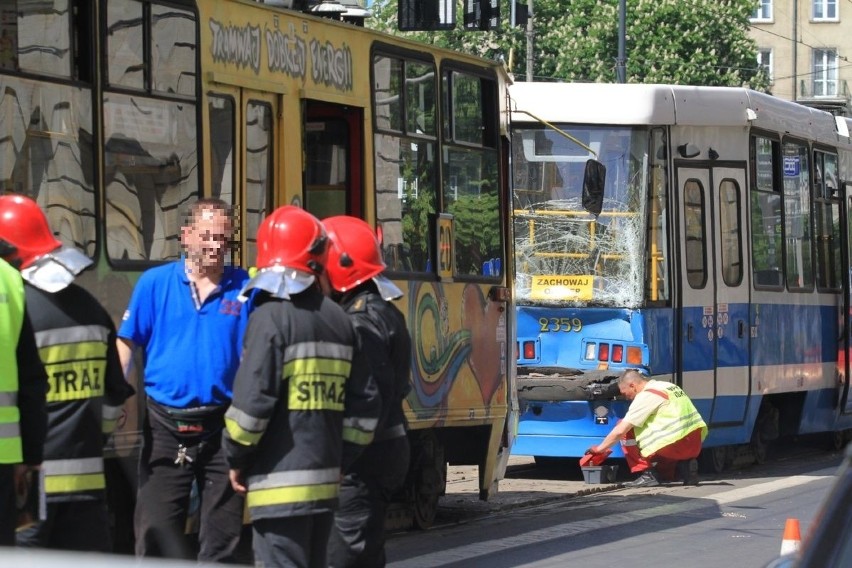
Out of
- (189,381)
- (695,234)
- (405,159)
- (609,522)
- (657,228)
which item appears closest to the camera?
(189,381)

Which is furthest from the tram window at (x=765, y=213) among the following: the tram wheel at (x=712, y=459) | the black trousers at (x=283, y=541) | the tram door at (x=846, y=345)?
the black trousers at (x=283, y=541)

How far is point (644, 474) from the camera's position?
14.4m

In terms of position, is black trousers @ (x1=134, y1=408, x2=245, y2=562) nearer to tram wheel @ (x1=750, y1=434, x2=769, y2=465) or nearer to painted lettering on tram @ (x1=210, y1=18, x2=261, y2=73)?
painted lettering on tram @ (x1=210, y1=18, x2=261, y2=73)

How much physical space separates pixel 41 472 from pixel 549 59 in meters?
46.9

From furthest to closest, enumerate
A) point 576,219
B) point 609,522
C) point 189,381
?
point 576,219, point 609,522, point 189,381

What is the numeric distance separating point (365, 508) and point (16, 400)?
5.45ft

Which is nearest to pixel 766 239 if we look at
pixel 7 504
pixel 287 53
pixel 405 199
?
pixel 405 199

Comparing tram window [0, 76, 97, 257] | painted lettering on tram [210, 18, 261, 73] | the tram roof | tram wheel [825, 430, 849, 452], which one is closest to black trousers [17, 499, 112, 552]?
tram window [0, 76, 97, 257]

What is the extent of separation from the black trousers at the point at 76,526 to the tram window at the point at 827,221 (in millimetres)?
12465

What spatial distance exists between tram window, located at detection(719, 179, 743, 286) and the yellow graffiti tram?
4193mm

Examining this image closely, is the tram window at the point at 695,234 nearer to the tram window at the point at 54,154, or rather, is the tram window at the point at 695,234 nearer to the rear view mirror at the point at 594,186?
the rear view mirror at the point at 594,186

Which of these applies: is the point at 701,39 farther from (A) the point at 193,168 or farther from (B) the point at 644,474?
(A) the point at 193,168

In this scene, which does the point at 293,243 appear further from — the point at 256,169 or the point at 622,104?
the point at 622,104

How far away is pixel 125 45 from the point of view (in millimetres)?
7824
